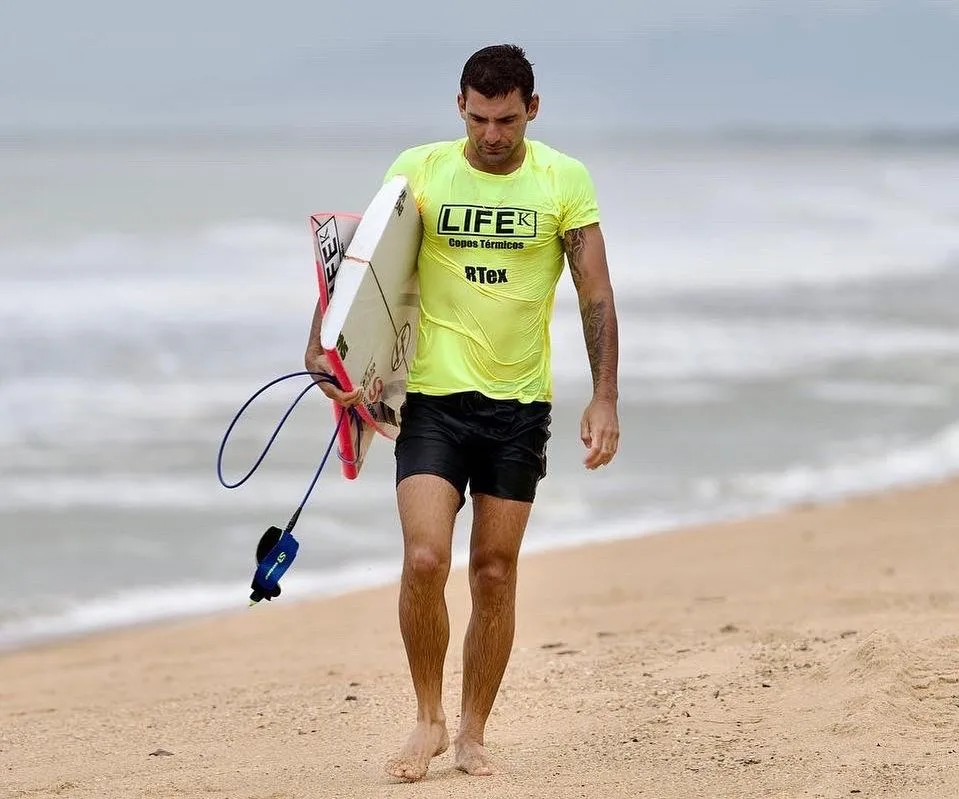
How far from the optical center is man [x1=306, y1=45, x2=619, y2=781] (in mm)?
4766

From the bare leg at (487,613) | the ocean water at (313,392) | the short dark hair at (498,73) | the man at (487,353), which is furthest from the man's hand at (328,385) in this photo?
the ocean water at (313,392)

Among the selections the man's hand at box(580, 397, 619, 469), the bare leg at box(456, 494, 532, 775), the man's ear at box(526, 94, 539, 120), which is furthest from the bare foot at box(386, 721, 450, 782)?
the man's ear at box(526, 94, 539, 120)

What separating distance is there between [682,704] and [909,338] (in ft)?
41.4

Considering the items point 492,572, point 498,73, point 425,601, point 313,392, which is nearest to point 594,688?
point 492,572

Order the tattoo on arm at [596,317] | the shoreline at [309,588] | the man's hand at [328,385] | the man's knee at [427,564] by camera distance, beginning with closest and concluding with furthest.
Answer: the man's knee at [427,564]
the man's hand at [328,385]
the tattoo on arm at [596,317]
the shoreline at [309,588]

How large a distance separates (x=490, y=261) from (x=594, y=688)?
1857 mm

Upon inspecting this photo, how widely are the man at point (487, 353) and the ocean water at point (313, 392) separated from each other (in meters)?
3.49

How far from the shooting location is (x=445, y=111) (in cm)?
5991

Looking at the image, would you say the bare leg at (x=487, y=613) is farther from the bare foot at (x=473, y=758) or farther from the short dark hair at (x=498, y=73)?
the short dark hair at (x=498, y=73)

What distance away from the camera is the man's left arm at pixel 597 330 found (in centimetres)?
477

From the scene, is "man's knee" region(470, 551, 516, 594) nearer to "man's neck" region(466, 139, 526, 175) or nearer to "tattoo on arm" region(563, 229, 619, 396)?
"tattoo on arm" region(563, 229, 619, 396)

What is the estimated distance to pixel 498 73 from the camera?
15.4 ft

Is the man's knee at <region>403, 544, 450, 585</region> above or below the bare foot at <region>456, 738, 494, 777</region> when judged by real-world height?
above

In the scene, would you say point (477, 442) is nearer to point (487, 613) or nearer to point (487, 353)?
point (487, 353)
